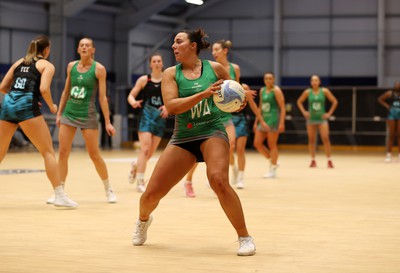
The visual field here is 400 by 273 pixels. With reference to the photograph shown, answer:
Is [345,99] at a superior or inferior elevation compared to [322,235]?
superior

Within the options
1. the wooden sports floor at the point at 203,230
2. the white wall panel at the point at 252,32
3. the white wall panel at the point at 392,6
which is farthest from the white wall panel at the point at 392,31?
the wooden sports floor at the point at 203,230

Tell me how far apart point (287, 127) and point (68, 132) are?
20005 millimetres

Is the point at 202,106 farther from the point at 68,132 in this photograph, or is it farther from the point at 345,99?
the point at 345,99

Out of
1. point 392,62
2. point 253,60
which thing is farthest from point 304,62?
point 392,62

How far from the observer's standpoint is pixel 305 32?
33.1 m

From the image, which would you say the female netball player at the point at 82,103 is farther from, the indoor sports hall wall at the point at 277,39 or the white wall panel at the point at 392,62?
the white wall panel at the point at 392,62

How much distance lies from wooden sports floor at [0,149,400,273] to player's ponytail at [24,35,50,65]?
1.78m

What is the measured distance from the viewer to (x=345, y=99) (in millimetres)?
28531

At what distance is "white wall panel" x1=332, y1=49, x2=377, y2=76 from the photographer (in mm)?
32188

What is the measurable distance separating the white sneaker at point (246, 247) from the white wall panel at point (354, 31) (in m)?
26.8

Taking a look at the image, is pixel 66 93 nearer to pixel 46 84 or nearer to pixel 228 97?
pixel 46 84

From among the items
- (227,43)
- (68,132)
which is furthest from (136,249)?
(227,43)

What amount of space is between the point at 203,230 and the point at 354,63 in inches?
1012

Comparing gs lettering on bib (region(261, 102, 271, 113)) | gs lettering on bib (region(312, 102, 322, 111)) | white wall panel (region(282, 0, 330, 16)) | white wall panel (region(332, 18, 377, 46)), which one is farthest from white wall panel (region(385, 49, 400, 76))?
gs lettering on bib (region(261, 102, 271, 113))
